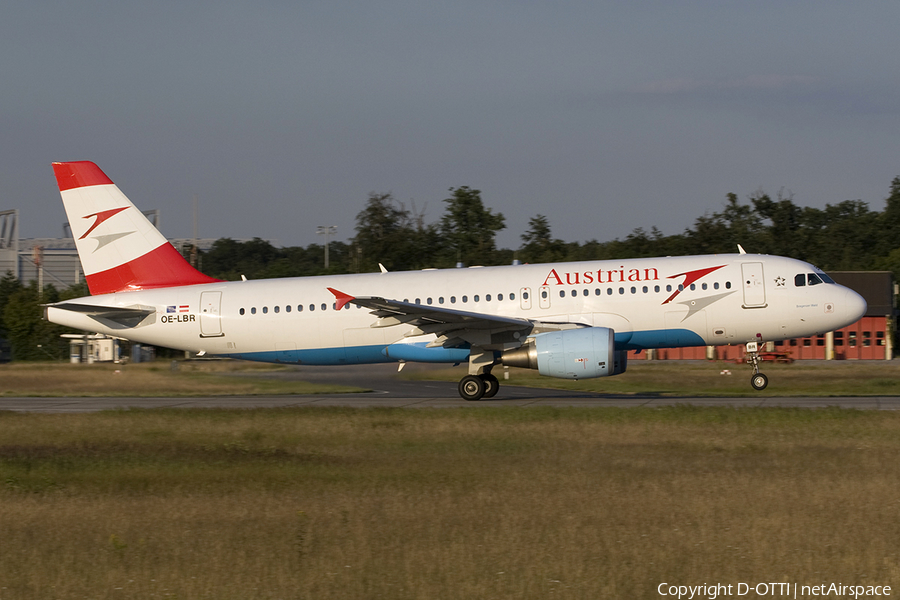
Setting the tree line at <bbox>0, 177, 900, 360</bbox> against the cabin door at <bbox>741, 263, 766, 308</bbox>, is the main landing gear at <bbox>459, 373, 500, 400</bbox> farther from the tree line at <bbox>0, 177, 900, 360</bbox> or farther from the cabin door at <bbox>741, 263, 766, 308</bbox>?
the tree line at <bbox>0, 177, 900, 360</bbox>

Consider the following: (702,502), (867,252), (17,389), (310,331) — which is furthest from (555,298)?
(867,252)

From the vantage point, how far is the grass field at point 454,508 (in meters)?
7.68

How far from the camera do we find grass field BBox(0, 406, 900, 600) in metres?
7.68

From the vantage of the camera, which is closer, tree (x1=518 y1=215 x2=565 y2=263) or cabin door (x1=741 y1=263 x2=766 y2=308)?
cabin door (x1=741 y1=263 x2=766 y2=308)

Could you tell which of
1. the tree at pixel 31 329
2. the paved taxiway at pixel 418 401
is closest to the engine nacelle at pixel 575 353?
the paved taxiway at pixel 418 401

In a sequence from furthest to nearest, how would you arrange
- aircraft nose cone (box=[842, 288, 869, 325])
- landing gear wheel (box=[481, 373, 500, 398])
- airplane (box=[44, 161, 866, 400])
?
1. landing gear wheel (box=[481, 373, 500, 398])
2. aircraft nose cone (box=[842, 288, 869, 325])
3. airplane (box=[44, 161, 866, 400])

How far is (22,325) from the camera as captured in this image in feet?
209

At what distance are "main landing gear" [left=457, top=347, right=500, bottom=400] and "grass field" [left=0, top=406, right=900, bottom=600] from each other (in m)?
5.81

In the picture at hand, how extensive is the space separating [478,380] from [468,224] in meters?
56.6

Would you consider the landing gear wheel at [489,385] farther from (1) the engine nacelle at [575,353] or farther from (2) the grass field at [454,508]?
(2) the grass field at [454,508]

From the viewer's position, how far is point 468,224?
80000 mm

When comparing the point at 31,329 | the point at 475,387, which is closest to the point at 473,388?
the point at 475,387

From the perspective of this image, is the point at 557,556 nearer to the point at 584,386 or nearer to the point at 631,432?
the point at 631,432

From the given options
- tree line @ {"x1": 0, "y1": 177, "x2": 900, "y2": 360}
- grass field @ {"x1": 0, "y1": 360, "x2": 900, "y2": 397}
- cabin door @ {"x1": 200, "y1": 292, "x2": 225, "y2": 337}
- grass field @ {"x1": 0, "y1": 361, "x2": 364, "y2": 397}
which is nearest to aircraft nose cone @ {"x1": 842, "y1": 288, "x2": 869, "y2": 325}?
grass field @ {"x1": 0, "y1": 360, "x2": 900, "y2": 397}
